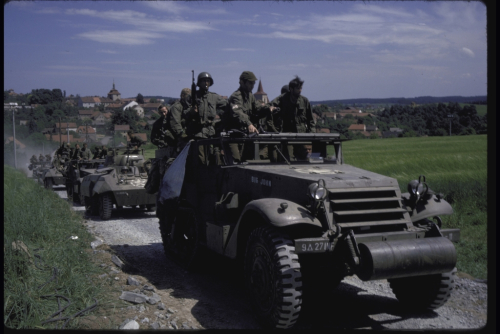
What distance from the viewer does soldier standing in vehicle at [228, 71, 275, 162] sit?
6.96m

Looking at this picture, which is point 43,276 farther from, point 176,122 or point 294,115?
point 294,115

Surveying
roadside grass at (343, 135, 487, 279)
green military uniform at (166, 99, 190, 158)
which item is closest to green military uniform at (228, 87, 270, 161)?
green military uniform at (166, 99, 190, 158)

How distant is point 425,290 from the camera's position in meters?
5.54

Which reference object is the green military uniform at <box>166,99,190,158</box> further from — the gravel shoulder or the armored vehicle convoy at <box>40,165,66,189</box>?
the armored vehicle convoy at <box>40,165,66,189</box>

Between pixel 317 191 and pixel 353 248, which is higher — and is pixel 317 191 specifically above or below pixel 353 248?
above

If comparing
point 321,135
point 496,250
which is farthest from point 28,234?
point 496,250

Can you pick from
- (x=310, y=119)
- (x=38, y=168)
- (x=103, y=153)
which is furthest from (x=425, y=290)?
(x=38, y=168)

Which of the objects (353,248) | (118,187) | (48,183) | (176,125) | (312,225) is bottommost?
(48,183)

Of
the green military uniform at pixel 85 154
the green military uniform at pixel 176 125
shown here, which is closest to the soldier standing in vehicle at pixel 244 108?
the green military uniform at pixel 176 125

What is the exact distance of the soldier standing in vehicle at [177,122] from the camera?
838cm

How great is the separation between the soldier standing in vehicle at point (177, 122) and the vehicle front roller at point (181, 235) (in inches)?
40.5

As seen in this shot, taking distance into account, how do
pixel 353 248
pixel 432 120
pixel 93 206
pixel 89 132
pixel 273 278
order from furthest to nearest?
pixel 89 132 → pixel 432 120 → pixel 93 206 → pixel 273 278 → pixel 353 248

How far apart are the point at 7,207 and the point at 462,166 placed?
592 inches

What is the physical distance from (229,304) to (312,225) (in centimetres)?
161
